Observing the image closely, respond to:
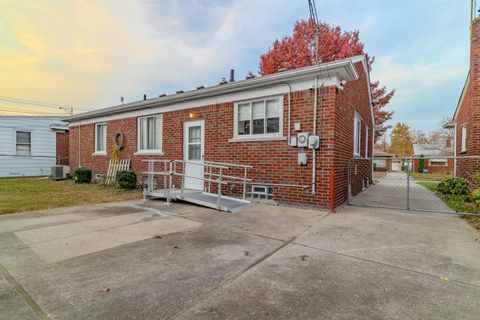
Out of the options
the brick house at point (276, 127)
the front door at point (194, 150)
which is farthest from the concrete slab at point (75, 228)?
the brick house at point (276, 127)

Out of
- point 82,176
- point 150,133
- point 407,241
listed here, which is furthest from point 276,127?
point 82,176

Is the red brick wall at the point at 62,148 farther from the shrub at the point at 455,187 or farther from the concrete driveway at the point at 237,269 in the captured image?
the shrub at the point at 455,187

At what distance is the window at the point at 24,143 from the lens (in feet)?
53.7

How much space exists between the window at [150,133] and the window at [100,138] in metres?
3.03

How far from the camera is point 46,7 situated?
26.0 feet

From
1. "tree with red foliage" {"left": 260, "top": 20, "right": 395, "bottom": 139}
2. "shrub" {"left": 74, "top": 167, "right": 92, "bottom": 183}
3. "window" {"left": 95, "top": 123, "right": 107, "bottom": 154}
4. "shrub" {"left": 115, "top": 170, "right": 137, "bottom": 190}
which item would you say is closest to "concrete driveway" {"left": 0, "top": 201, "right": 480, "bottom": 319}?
"shrub" {"left": 115, "top": 170, "right": 137, "bottom": 190}

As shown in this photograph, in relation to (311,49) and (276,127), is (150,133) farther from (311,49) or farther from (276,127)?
(311,49)

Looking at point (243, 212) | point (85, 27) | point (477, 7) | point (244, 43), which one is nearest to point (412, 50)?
point (477, 7)

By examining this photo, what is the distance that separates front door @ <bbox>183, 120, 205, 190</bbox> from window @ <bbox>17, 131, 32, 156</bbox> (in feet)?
47.1

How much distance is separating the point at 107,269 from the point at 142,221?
7.56 ft

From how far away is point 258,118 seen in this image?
7312 mm

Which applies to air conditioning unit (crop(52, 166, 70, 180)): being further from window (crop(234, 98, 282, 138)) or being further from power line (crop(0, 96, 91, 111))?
power line (crop(0, 96, 91, 111))

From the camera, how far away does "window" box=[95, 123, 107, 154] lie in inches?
493

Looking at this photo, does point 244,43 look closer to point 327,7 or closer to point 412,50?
point 327,7
